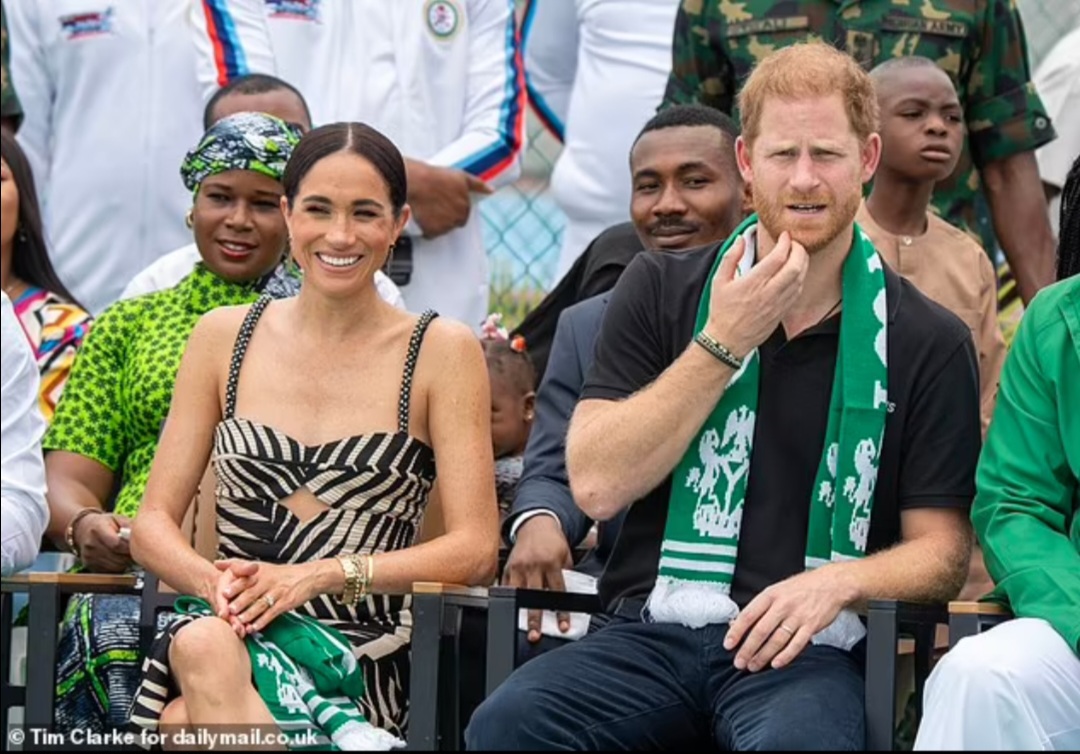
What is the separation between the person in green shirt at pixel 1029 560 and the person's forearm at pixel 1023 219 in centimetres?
184

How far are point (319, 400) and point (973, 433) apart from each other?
59.2 inches

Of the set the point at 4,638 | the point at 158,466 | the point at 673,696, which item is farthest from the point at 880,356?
the point at 4,638

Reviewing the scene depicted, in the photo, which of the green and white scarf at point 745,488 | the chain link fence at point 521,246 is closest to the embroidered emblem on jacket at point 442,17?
the chain link fence at point 521,246

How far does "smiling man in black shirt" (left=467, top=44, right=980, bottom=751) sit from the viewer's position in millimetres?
4926

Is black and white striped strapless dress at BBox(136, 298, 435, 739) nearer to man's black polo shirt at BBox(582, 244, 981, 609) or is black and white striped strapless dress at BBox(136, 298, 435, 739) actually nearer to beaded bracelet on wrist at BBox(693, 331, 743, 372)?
man's black polo shirt at BBox(582, 244, 981, 609)

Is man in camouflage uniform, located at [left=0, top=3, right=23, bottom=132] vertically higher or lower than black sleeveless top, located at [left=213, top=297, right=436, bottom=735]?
higher

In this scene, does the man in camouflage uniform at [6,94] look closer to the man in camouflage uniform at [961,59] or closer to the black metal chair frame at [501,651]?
the man in camouflage uniform at [961,59]

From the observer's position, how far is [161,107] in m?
7.88

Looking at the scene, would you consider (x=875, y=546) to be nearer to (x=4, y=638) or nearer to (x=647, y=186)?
(x=647, y=186)

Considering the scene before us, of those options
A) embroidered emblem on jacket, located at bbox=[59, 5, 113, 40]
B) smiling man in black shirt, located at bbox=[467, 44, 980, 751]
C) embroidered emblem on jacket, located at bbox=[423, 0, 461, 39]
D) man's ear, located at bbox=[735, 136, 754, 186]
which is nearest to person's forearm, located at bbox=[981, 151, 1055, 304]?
embroidered emblem on jacket, located at bbox=[423, 0, 461, 39]

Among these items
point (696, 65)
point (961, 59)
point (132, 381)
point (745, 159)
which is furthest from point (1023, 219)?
point (132, 381)

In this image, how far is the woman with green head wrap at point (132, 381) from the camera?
217 inches

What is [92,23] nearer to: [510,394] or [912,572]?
[510,394]

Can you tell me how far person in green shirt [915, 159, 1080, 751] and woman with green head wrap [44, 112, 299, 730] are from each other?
1989 mm
